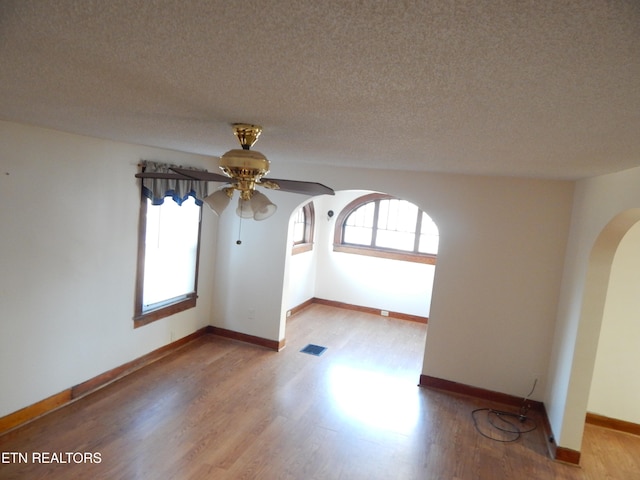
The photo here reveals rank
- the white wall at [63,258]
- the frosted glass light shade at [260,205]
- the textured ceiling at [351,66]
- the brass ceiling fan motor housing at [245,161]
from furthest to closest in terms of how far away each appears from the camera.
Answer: the white wall at [63,258], the frosted glass light shade at [260,205], the brass ceiling fan motor housing at [245,161], the textured ceiling at [351,66]

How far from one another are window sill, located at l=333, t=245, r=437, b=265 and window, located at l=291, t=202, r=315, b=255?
0.54 m

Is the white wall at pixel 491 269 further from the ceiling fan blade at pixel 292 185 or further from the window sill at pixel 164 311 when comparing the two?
the window sill at pixel 164 311

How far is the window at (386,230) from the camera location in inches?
262

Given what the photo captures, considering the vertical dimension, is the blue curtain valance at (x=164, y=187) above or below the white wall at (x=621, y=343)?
above

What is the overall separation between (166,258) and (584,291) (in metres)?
3.94

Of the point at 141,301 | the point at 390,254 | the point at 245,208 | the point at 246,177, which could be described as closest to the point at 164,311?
the point at 141,301

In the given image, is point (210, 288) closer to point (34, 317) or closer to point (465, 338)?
point (34, 317)

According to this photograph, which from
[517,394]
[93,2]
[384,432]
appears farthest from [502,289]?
[93,2]

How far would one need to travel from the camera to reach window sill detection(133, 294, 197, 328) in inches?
160

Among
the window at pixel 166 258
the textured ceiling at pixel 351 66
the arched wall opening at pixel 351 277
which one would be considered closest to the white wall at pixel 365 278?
the arched wall opening at pixel 351 277

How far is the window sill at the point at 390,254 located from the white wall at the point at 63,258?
367 cm

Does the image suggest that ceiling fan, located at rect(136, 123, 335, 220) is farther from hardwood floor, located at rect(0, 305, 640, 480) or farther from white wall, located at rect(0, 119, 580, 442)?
hardwood floor, located at rect(0, 305, 640, 480)

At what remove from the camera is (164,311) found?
4383 millimetres

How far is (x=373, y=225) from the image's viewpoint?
701 cm
